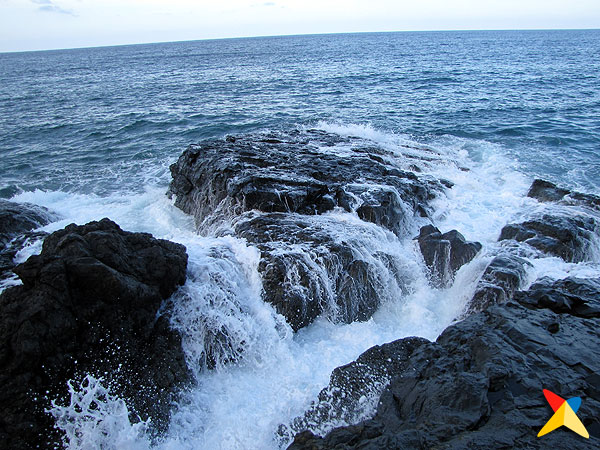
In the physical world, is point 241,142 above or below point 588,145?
above

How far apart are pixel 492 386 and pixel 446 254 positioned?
19.1 ft

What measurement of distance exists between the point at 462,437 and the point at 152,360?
5.23 meters

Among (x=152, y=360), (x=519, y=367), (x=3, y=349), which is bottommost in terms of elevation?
(x=152, y=360)

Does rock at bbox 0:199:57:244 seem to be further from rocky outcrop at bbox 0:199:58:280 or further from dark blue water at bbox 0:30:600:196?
dark blue water at bbox 0:30:600:196

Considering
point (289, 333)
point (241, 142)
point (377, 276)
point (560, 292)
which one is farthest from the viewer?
point (241, 142)

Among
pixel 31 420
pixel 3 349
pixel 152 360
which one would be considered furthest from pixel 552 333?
pixel 3 349

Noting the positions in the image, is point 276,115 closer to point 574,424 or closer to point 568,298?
point 568,298

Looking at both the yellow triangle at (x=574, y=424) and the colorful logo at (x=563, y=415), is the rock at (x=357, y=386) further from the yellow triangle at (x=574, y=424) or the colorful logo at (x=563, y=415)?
the yellow triangle at (x=574, y=424)

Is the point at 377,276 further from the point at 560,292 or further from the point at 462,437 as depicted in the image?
the point at 462,437

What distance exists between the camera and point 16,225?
1174 cm

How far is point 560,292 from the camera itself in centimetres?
759

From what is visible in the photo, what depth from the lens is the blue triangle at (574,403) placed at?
4824 mm

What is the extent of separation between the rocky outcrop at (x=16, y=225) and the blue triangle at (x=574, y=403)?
11008mm

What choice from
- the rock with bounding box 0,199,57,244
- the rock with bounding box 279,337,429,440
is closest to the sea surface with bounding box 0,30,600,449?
the rock with bounding box 279,337,429,440
